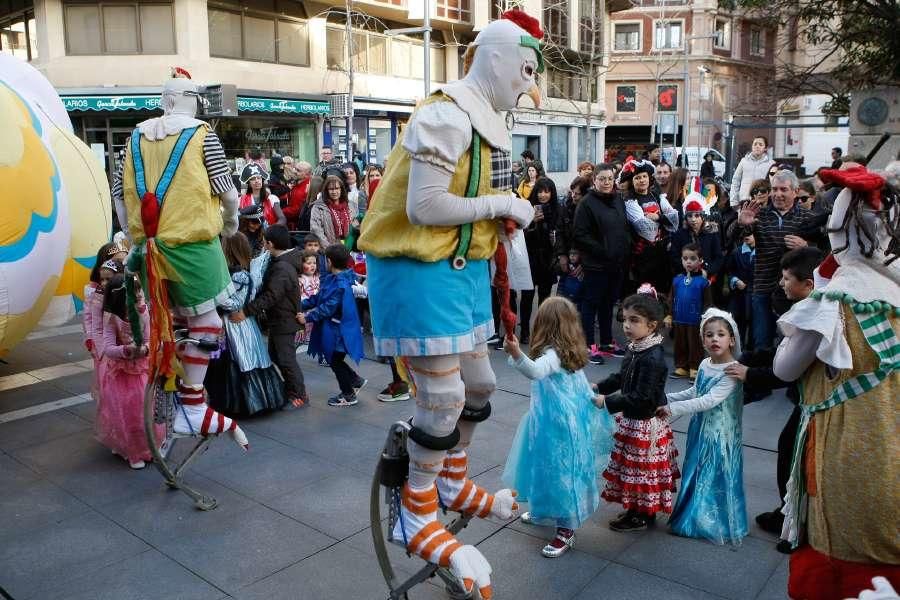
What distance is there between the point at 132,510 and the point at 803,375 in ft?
10.7

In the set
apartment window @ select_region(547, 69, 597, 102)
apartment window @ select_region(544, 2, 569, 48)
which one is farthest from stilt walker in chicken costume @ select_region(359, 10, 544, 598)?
apartment window @ select_region(547, 69, 597, 102)

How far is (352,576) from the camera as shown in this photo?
338 cm

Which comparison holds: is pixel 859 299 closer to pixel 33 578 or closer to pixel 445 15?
pixel 33 578

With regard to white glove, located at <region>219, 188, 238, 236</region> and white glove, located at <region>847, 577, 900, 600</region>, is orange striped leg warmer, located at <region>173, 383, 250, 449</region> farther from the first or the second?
white glove, located at <region>847, 577, 900, 600</region>

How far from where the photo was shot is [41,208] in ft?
16.4

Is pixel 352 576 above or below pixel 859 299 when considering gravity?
below

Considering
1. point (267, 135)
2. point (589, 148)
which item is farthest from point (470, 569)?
point (589, 148)

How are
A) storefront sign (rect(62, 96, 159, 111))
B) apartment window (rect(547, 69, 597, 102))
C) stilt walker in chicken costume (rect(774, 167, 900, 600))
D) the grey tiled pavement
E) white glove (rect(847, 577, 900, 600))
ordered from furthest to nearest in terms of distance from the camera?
apartment window (rect(547, 69, 597, 102)), storefront sign (rect(62, 96, 159, 111)), the grey tiled pavement, stilt walker in chicken costume (rect(774, 167, 900, 600)), white glove (rect(847, 577, 900, 600))

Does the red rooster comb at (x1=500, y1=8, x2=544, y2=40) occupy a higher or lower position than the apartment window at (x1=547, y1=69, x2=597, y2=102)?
lower

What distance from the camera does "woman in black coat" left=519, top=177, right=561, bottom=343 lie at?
7.78m

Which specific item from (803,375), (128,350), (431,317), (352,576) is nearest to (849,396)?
(803,375)

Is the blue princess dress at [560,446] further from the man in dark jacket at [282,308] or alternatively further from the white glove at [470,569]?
the man in dark jacket at [282,308]

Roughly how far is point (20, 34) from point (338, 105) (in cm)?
845

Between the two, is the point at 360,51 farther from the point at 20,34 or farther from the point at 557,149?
the point at 557,149
